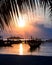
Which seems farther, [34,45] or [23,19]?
[34,45]

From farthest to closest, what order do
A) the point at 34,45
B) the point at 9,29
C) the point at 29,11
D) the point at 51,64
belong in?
the point at 34,45 < the point at 51,64 < the point at 9,29 < the point at 29,11

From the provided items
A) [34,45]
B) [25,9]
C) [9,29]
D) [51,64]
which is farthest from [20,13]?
[34,45]

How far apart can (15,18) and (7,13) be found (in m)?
0.25

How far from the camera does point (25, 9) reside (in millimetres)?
4051

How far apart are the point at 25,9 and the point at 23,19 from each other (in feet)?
0.66

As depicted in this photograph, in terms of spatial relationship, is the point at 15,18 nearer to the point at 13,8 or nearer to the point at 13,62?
the point at 13,8

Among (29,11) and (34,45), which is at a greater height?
(29,11)

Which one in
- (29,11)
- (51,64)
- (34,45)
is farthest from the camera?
(34,45)

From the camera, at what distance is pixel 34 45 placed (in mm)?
59156

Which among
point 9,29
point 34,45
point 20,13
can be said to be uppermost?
point 20,13

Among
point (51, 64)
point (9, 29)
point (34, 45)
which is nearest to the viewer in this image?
point (9, 29)

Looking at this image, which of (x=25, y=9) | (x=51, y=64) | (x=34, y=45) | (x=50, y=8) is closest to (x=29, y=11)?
(x=25, y=9)

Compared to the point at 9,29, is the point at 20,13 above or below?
above

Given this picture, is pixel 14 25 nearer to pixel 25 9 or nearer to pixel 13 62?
pixel 25 9
